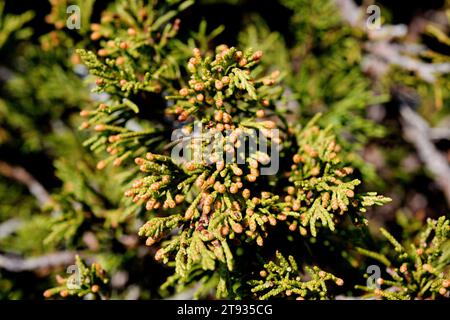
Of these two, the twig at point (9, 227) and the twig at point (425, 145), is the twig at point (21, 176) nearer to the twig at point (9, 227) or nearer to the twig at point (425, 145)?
the twig at point (9, 227)

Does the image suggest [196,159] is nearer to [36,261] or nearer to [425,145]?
[36,261]

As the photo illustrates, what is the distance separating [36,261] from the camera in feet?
8.19

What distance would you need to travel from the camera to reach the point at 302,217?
1.63m

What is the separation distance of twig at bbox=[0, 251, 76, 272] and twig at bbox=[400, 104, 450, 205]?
2.66 m

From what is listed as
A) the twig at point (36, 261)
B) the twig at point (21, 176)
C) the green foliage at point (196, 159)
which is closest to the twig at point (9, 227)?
the green foliage at point (196, 159)

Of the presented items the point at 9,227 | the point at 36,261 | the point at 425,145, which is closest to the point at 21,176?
the point at 9,227

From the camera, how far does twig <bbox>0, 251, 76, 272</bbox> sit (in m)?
2.45

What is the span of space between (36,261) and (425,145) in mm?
2886

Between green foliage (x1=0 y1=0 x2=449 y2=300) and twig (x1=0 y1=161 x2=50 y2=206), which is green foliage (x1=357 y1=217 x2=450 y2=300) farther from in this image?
twig (x1=0 y1=161 x2=50 y2=206)

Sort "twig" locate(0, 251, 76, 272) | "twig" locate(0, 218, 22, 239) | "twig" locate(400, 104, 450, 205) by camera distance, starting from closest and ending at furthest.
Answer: "twig" locate(0, 251, 76, 272), "twig" locate(400, 104, 450, 205), "twig" locate(0, 218, 22, 239)

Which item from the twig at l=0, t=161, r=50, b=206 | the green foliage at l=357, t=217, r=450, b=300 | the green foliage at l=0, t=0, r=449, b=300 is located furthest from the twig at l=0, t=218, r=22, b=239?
the green foliage at l=357, t=217, r=450, b=300

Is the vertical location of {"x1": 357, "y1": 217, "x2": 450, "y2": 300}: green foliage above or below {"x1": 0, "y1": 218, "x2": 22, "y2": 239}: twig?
below

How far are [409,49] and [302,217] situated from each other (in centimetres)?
193
